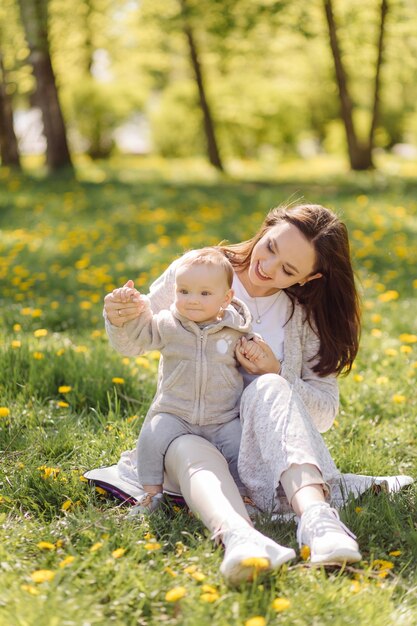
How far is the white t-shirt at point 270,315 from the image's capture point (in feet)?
9.96

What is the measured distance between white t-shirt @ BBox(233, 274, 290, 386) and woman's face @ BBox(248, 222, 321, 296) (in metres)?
0.14

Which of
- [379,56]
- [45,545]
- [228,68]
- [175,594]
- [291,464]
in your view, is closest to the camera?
[175,594]

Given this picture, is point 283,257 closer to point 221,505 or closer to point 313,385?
point 313,385

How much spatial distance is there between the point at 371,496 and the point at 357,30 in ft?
41.8

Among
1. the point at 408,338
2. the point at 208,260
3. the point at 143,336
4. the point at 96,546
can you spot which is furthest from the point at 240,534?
the point at 408,338

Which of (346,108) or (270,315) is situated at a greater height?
(346,108)

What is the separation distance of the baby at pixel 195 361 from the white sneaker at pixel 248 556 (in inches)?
20.4

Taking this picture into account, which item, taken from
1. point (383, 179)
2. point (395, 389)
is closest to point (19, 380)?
point (395, 389)

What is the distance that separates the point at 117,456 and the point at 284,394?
867mm

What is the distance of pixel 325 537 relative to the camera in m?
2.25

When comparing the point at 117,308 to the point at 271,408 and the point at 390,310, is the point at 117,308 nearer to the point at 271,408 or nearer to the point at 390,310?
the point at 271,408

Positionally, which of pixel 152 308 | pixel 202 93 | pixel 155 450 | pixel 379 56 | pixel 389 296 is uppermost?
pixel 379 56

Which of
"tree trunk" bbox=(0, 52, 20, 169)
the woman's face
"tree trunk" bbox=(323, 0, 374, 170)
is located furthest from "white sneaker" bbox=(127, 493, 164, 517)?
"tree trunk" bbox=(0, 52, 20, 169)

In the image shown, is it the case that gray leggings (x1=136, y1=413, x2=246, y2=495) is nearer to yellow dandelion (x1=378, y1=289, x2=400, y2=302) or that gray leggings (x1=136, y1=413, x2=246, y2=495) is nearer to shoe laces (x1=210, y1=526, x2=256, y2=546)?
shoe laces (x1=210, y1=526, x2=256, y2=546)
